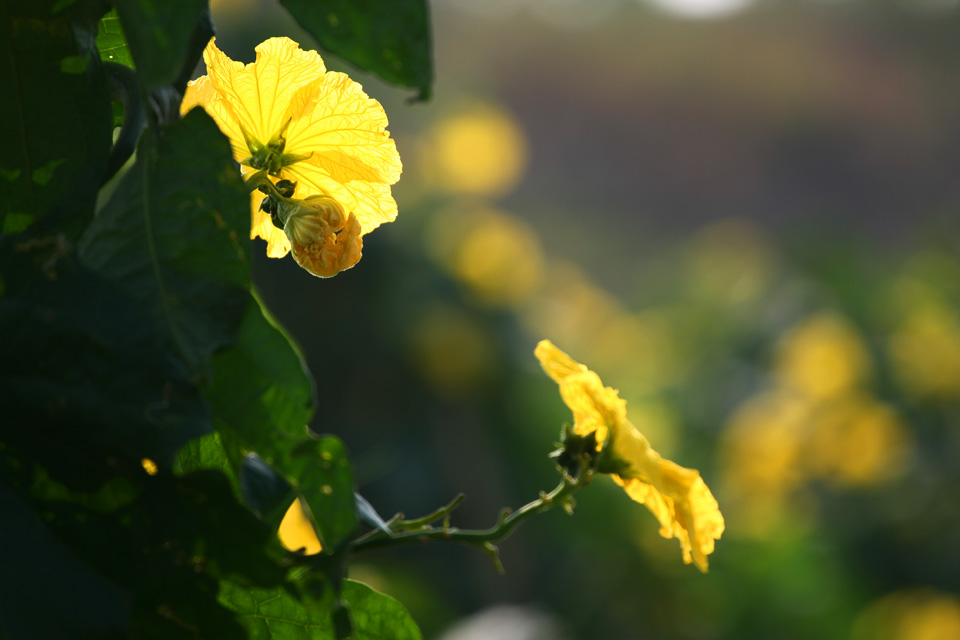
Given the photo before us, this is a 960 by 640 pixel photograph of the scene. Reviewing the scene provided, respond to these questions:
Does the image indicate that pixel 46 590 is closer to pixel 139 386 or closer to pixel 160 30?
pixel 139 386

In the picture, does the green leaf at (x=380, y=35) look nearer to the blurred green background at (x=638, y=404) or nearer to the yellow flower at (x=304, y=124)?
the yellow flower at (x=304, y=124)

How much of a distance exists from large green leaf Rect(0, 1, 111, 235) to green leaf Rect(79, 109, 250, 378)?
0.09ft

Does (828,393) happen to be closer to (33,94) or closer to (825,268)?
(825,268)

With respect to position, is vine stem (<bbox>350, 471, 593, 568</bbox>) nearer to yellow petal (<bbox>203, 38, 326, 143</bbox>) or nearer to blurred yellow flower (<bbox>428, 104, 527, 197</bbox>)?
yellow petal (<bbox>203, 38, 326, 143</bbox>)

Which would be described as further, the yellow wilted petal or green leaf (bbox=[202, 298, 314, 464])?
the yellow wilted petal

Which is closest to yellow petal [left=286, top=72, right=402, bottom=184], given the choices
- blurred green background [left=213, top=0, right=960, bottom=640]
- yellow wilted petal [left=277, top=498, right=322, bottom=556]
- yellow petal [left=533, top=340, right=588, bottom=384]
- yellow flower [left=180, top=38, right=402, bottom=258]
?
yellow flower [left=180, top=38, right=402, bottom=258]

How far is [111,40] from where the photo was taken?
356mm

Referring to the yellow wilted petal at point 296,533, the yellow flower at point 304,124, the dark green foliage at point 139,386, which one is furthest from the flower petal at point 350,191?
the yellow wilted petal at point 296,533

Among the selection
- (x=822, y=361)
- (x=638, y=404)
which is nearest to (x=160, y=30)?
(x=822, y=361)

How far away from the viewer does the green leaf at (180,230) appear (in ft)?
0.92

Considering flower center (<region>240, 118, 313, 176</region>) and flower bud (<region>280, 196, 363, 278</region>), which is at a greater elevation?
flower center (<region>240, 118, 313, 176</region>)

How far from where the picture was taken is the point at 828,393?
2.55m

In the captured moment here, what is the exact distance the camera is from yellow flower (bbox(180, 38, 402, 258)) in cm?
37

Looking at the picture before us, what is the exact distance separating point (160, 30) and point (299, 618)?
0.73 feet
